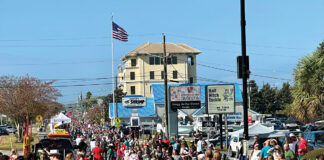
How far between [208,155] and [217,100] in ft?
71.7

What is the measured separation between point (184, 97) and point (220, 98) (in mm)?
5811

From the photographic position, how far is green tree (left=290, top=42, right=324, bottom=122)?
68.6 ft

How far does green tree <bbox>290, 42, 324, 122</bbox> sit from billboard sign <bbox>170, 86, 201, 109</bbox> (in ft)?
53.7

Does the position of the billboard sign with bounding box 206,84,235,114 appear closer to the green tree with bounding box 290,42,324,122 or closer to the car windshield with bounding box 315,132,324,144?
the green tree with bounding box 290,42,324,122

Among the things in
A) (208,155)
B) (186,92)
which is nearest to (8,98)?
(186,92)

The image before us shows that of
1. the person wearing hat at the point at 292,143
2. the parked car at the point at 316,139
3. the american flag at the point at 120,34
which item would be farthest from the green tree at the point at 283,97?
the person wearing hat at the point at 292,143

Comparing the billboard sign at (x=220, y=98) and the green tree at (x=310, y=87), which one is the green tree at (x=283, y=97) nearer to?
the billboard sign at (x=220, y=98)

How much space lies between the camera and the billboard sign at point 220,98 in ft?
107

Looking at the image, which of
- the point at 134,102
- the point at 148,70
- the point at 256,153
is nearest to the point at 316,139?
the point at 256,153

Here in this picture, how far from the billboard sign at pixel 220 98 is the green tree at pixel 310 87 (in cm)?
1052

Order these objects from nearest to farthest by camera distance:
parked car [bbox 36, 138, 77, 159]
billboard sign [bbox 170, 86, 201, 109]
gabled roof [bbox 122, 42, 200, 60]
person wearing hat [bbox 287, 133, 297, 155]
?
person wearing hat [bbox 287, 133, 297, 155], parked car [bbox 36, 138, 77, 159], billboard sign [bbox 170, 86, 201, 109], gabled roof [bbox 122, 42, 200, 60]

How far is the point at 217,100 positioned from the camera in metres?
32.7

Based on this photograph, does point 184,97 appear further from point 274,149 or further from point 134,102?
point 274,149

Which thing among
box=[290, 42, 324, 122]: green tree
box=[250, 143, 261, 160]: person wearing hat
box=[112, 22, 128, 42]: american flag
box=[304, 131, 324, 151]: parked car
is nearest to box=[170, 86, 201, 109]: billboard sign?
box=[290, 42, 324, 122]: green tree
